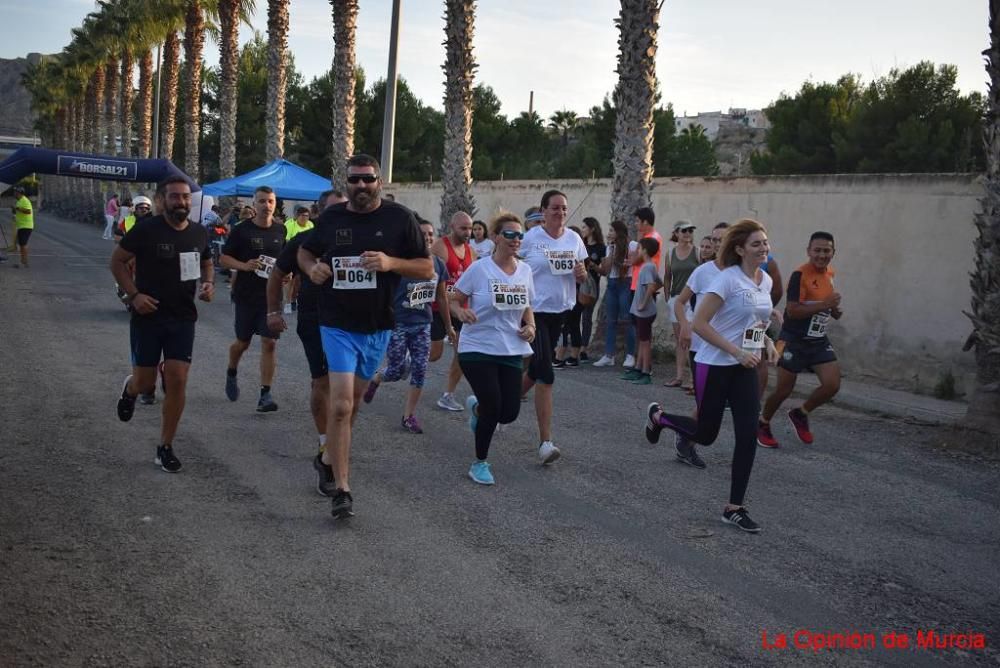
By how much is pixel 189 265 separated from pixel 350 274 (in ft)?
5.67

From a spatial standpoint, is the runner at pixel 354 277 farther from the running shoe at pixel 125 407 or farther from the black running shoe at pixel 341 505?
the running shoe at pixel 125 407

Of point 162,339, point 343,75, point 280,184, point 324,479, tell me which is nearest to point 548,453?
point 324,479

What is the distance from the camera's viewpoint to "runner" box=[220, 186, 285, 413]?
898 cm

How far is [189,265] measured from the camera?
23.0 feet

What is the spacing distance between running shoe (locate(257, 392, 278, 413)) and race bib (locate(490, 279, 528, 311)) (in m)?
3.05

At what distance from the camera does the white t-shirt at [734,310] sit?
614cm

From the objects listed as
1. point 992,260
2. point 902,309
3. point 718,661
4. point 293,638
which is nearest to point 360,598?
point 293,638

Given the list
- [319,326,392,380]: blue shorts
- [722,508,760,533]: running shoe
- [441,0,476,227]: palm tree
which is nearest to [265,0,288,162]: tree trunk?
[441,0,476,227]: palm tree

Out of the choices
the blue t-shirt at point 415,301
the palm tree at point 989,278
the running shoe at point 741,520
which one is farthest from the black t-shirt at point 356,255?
the palm tree at point 989,278

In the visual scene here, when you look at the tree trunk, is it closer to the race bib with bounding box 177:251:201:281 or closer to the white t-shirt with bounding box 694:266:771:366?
the race bib with bounding box 177:251:201:281

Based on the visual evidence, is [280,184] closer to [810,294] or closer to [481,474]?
[810,294]

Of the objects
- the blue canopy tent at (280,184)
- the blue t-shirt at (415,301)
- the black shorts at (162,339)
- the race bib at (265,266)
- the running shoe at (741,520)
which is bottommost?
the running shoe at (741,520)

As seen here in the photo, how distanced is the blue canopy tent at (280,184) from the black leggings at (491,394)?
61.6ft

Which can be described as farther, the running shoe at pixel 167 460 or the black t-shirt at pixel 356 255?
the running shoe at pixel 167 460
